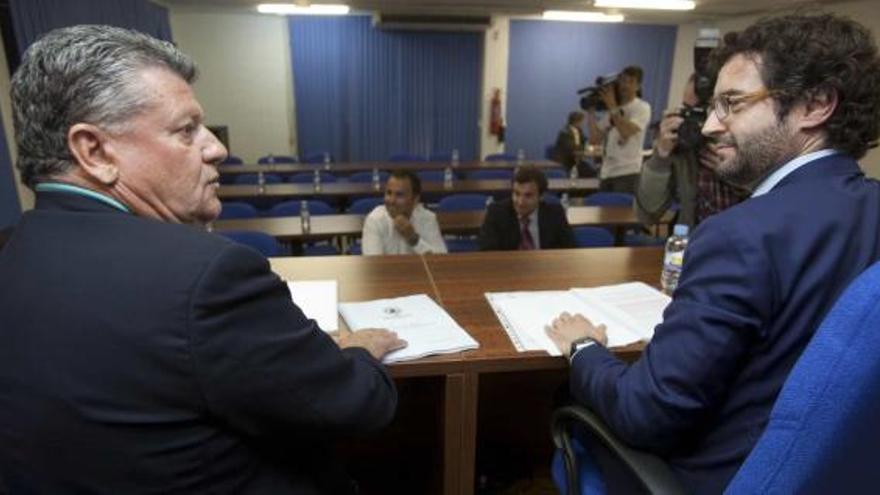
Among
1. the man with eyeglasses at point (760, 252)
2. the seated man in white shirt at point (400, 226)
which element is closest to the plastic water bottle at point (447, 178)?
the seated man in white shirt at point (400, 226)

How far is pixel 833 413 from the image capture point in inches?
22.8

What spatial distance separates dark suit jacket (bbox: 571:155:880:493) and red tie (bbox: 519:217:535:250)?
2085mm

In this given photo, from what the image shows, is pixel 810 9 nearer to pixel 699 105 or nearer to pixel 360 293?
pixel 699 105

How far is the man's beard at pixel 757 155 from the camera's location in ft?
3.19

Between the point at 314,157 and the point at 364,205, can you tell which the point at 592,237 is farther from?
the point at 314,157

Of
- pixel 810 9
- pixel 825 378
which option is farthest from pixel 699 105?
pixel 825 378

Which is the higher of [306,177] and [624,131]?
[624,131]

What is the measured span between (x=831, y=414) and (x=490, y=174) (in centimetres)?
550

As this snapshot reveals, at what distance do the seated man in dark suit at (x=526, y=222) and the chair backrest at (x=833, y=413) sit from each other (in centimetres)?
235

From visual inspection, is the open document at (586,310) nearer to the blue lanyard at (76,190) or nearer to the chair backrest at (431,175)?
the blue lanyard at (76,190)

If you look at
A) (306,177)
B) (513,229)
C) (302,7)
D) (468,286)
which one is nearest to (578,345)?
(468,286)

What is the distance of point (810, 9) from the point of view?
3.38 ft

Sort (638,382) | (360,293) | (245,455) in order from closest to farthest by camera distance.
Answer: (245,455), (638,382), (360,293)

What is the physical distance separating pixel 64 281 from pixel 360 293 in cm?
88
